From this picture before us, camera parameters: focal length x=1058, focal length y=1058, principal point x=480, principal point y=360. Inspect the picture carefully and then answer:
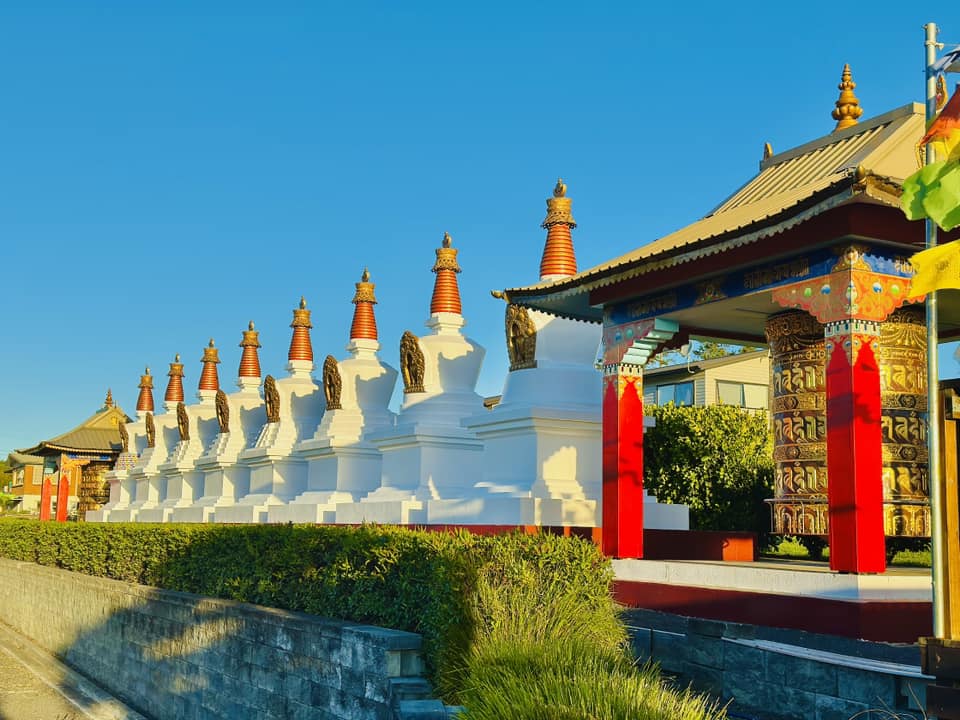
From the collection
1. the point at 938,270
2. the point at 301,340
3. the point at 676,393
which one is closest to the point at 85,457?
the point at 301,340

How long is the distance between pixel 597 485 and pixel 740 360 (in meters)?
25.9

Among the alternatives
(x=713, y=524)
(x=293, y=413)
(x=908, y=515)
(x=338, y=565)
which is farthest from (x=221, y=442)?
(x=908, y=515)

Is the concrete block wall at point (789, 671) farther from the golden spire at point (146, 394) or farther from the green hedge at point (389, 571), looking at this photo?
the golden spire at point (146, 394)

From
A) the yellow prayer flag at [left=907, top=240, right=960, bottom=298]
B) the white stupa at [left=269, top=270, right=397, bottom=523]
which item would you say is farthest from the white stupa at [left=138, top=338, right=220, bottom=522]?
the yellow prayer flag at [left=907, top=240, right=960, bottom=298]

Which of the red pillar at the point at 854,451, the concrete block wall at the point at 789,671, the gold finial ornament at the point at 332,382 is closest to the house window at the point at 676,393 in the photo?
the gold finial ornament at the point at 332,382

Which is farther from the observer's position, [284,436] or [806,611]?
[284,436]

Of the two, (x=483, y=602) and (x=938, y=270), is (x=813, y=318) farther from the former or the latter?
(x=938, y=270)

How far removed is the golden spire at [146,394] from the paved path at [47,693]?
20.3 metres

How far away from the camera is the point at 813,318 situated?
13414 mm

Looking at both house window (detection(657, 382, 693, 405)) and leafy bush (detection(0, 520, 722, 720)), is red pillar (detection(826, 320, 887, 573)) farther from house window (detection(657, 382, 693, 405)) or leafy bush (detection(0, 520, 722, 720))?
house window (detection(657, 382, 693, 405))

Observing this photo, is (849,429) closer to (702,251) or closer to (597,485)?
(702,251)

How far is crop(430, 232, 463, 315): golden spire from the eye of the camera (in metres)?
20.3

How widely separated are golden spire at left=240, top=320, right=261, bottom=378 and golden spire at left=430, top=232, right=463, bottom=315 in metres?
11.0

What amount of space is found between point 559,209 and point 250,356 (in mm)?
14646
